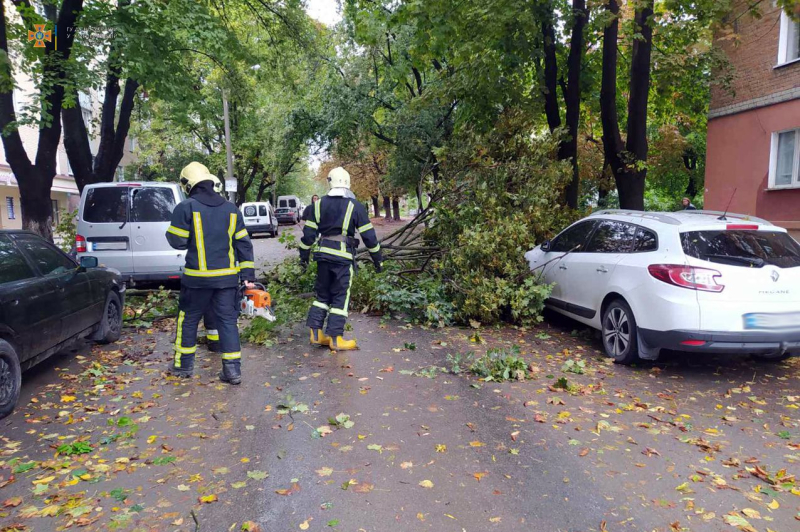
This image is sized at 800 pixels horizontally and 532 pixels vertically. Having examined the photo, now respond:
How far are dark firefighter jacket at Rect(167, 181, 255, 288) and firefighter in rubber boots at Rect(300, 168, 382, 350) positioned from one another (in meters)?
1.12

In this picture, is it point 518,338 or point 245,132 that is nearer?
point 518,338

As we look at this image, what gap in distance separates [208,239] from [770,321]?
5319 mm

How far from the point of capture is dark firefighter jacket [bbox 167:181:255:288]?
5.25 meters

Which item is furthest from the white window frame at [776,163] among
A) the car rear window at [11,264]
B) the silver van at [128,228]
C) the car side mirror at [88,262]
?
the car rear window at [11,264]

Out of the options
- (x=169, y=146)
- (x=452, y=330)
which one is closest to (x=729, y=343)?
(x=452, y=330)

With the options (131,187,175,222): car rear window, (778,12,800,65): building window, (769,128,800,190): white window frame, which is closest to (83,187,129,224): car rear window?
(131,187,175,222): car rear window

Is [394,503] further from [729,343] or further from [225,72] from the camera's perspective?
[225,72]

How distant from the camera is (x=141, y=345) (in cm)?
702

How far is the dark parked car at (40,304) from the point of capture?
4648mm

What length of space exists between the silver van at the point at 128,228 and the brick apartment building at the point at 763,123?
1227cm

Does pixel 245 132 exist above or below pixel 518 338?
above

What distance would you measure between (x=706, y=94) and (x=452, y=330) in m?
10.2

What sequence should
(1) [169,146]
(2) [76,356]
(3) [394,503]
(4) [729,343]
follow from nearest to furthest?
1. (3) [394,503]
2. (4) [729,343]
3. (2) [76,356]
4. (1) [169,146]

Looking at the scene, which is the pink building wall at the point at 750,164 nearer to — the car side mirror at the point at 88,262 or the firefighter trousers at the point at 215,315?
the firefighter trousers at the point at 215,315
